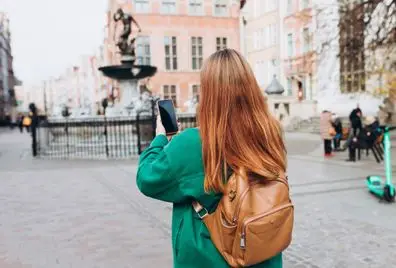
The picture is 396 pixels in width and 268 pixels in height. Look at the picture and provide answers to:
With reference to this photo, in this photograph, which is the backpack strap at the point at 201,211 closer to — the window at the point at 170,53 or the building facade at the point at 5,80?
the window at the point at 170,53

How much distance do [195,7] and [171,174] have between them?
5019cm

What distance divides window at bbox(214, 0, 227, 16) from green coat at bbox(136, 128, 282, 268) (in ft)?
166

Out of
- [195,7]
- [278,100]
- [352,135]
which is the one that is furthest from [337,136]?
[195,7]

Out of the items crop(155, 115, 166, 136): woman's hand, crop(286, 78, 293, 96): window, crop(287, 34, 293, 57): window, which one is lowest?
crop(155, 115, 166, 136): woman's hand

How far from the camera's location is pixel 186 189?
1.96m

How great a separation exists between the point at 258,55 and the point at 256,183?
3941 centimetres

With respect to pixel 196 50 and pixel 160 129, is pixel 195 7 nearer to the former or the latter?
pixel 196 50

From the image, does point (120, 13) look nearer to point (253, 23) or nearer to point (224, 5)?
point (253, 23)

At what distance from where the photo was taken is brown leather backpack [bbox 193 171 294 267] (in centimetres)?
180

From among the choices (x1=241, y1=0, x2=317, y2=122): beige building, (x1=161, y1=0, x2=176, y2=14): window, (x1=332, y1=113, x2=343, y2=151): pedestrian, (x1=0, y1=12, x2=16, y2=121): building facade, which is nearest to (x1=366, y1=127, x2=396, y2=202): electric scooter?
(x1=332, y1=113, x2=343, y2=151): pedestrian

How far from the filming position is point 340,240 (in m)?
5.57

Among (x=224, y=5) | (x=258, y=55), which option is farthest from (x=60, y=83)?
(x=258, y=55)

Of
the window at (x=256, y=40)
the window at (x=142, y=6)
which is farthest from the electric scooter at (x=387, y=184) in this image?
the window at (x=142, y=6)

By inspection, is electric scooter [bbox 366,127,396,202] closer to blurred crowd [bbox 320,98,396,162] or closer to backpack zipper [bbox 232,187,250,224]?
blurred crowd [bbox 320,98,396,162]
